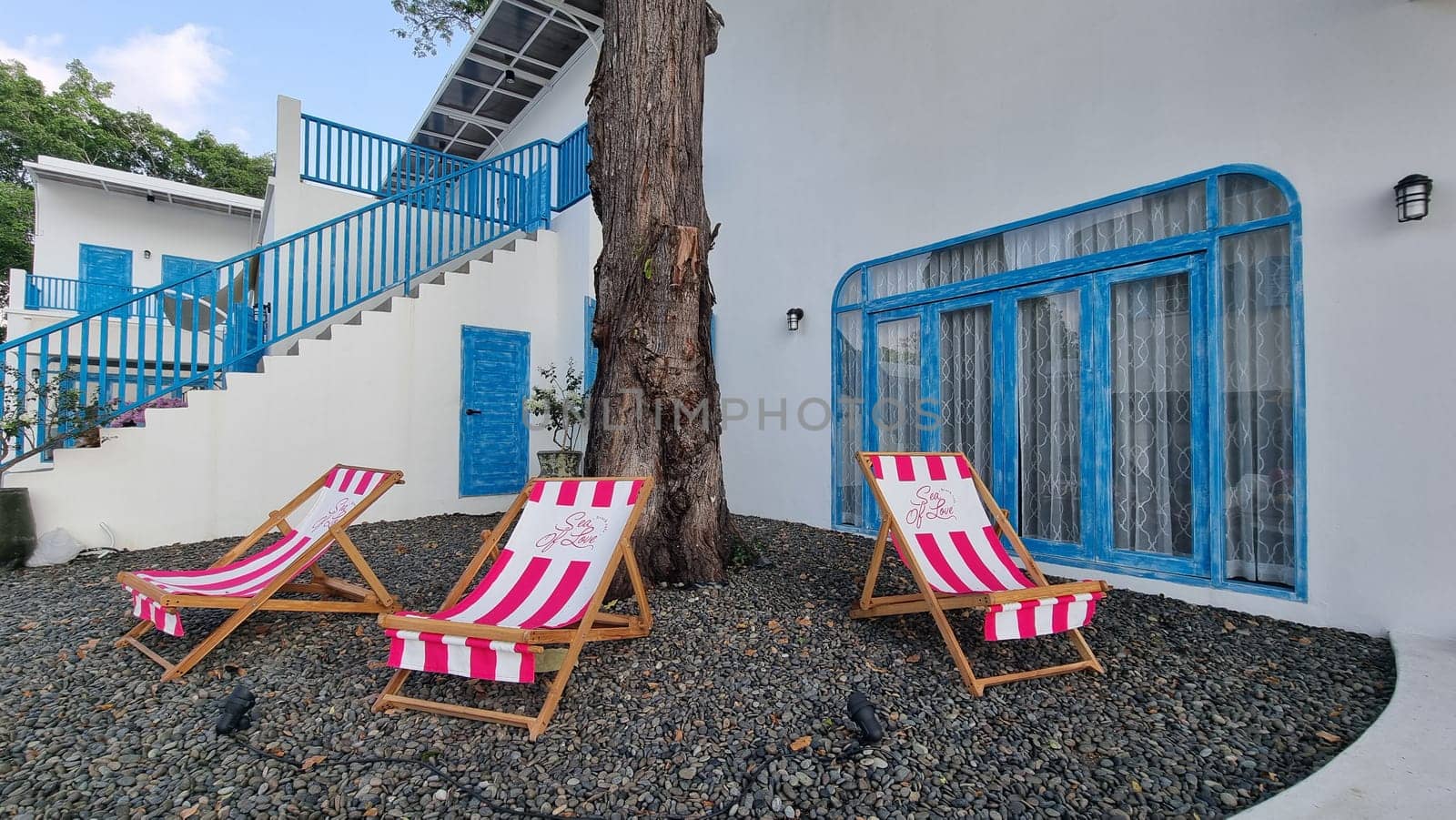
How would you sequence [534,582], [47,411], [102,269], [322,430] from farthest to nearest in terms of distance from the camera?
[102,269] → [322,430] → [47,411] → [534,582]

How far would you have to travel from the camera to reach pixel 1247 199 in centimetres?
323

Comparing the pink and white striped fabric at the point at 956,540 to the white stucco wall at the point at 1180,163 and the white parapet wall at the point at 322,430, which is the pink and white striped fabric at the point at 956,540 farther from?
the white parapet wall at the point at 322,430

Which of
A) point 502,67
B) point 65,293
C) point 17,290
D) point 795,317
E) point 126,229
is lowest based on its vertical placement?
point 795,317

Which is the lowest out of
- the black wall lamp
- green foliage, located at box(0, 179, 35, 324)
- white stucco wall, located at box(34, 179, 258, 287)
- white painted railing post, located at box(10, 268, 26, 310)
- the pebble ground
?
the pebble ground

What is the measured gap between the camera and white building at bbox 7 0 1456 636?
2.84m

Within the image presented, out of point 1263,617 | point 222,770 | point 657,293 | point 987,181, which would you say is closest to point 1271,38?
point 987,181

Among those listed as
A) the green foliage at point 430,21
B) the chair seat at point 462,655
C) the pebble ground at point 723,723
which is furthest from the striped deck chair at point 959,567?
the green foliage at point 430,21

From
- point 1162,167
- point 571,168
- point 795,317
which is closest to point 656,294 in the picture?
point 795,317

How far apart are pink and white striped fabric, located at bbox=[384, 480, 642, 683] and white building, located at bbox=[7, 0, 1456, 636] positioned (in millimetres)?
2777

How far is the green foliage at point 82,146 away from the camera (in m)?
17.2

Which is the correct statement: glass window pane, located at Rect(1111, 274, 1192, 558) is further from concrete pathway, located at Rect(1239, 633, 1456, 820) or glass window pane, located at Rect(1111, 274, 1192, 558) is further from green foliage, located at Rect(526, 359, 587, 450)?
green foliage, located at Rect(526, 359, 587, 450)

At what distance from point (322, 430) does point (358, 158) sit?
3802 mm

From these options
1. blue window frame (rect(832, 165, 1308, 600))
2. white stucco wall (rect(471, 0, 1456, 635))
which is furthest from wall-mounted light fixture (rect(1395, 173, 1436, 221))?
blue window frame (rect(832, 165, 1308, 600))

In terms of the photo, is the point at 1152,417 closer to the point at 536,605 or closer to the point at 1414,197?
the point at 1414,197
